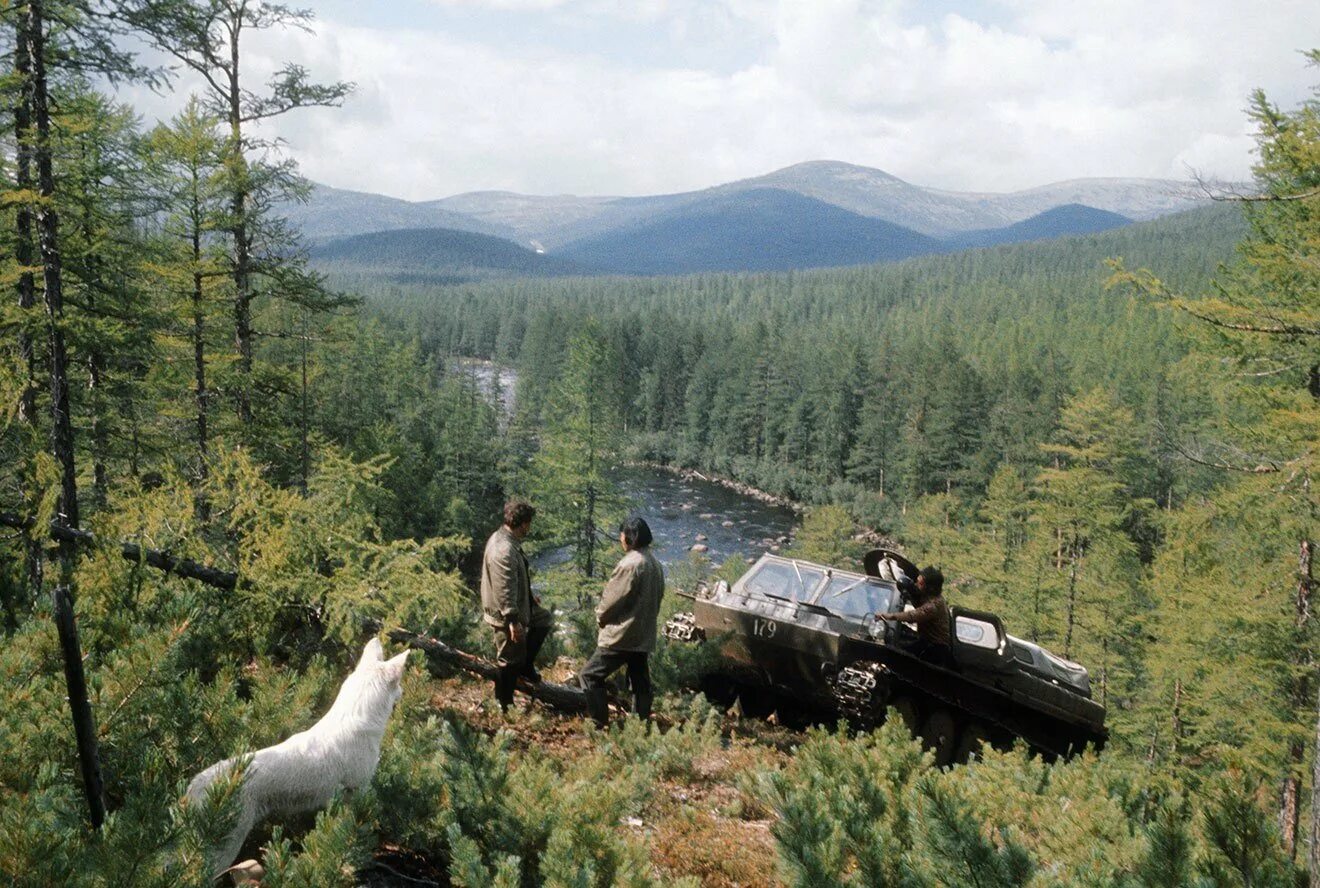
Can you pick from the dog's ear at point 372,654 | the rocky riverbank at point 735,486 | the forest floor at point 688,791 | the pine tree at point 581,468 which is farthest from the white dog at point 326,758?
the rocky riverbank at point 735,486

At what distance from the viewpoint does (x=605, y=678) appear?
6.88 m

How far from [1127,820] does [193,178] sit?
16.8 m

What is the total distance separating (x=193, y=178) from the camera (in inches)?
574

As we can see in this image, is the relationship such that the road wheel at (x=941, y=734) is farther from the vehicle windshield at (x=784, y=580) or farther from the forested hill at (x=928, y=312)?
the forested hill at (x=928, y=312)

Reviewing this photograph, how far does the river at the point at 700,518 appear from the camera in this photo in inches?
1955

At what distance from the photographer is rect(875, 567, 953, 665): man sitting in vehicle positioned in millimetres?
7777

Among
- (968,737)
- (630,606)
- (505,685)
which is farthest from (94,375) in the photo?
(968,737)

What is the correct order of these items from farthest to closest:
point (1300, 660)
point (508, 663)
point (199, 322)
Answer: point (1300, 660)
point (199, 322)
point (508, 663)

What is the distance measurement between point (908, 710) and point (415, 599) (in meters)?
5.19

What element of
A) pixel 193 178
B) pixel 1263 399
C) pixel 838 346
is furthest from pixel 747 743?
pixel 838 346

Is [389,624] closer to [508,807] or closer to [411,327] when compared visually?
[508,807]

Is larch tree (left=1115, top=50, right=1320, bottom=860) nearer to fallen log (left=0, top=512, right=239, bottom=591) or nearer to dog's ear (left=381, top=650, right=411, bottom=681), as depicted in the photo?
dog's ear (left=381, top=650, right=411, bottom=681)

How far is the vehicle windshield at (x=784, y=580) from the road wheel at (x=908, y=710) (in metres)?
1.41

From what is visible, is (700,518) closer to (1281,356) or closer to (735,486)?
(735,486)
